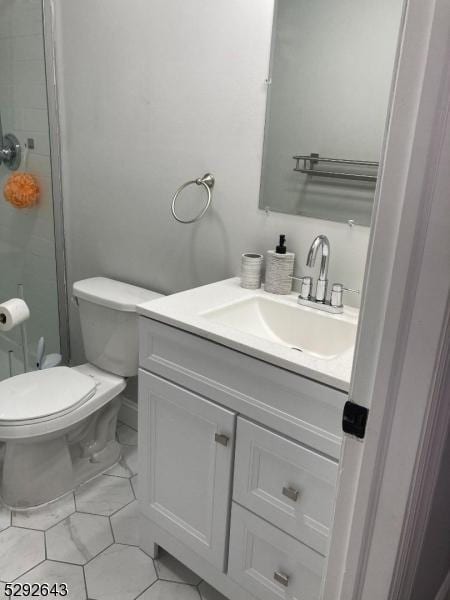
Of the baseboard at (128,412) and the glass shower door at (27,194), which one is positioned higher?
the glass shower door at (27,194)

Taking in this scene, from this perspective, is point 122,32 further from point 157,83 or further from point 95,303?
point 95,303

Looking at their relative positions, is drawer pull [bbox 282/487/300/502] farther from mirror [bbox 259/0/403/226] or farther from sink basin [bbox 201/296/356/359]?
mirror [bbox 259/0/403/226]

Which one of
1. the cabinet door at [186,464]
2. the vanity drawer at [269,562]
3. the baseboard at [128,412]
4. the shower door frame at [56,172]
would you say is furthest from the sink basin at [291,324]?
the shower door frame at [56,172]

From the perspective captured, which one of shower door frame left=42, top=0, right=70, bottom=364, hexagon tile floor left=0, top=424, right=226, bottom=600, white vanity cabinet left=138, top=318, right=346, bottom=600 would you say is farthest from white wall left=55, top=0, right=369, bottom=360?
hexagon tile floor left=0, top=424, right=226, bottom=600

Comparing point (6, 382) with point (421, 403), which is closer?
point (421, 403)

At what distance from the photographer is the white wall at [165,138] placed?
5.21ft

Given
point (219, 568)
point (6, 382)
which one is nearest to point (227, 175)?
point (6, 382)

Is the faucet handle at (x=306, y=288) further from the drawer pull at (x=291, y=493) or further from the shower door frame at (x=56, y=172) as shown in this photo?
the shower door frame at (x=56, y=172)

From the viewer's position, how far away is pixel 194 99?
1.73m

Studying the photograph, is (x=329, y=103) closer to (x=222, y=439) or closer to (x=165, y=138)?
(x=165, y=138)

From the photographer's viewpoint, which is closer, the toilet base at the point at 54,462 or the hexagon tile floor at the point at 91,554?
the hexagon tile floor at the point at 91,554

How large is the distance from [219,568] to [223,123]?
1368 millimetres

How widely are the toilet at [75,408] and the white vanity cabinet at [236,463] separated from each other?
40 centimetres

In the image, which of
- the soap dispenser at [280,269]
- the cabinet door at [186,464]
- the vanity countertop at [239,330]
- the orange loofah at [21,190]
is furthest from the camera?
the orange loofah at [21,190]
